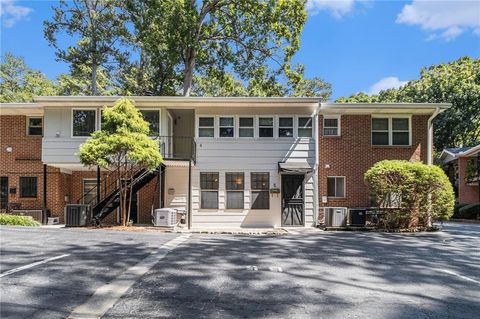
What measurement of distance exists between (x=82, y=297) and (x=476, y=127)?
120 ft

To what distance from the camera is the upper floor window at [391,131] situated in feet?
58.3

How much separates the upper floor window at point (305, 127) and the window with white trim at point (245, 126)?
6.16 ft

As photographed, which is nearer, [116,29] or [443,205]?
[443,205]

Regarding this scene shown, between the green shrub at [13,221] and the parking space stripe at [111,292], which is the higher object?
the parking space stripe at [111,292]

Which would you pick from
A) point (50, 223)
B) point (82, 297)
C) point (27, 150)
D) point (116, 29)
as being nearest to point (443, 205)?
point (82, 297)

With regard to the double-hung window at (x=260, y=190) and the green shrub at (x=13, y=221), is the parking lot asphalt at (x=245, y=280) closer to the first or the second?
the green shrub at (x=13, y=221)

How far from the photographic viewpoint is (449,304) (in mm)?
5340

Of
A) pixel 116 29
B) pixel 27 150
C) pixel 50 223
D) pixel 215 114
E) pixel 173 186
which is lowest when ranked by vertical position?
pixel 50 223

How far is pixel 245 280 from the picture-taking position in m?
6.24

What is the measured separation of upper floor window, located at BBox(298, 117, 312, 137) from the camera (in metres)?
17.4

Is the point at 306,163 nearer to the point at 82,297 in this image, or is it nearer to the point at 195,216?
the point at 195,216

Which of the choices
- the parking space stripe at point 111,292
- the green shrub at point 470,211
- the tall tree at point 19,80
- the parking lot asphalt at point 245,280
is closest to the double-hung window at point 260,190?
the parking lot asphalt at point 245,280

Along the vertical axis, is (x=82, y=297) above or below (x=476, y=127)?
below

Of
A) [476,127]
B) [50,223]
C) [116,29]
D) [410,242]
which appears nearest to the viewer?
[410,242]
